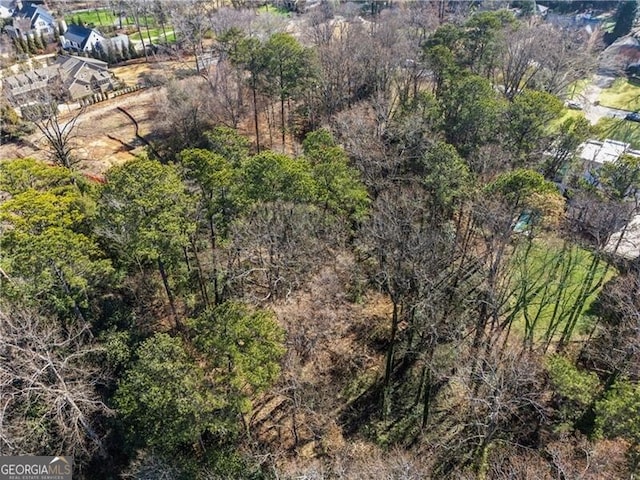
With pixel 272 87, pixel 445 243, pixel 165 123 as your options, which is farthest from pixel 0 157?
pixel 445 243

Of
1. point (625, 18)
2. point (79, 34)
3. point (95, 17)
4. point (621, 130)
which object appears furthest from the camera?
point (95, 17)

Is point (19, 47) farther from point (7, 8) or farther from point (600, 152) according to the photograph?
point (600, 152)

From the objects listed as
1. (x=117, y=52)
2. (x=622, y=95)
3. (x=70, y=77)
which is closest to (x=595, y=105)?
(x=622, y=95)

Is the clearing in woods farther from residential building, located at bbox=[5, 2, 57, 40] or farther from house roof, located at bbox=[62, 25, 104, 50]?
residential building, located at bbox=[5, 2, 57, 40]

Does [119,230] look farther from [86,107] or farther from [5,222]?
[86,107]

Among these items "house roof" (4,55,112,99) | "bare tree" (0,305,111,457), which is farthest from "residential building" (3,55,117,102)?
"bare tree" (0,305,111,457)

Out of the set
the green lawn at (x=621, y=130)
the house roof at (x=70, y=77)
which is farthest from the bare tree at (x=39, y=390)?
the green lawn at (x=621, y=130)

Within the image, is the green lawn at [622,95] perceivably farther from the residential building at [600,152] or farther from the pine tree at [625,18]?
the residential building at [600,152]
